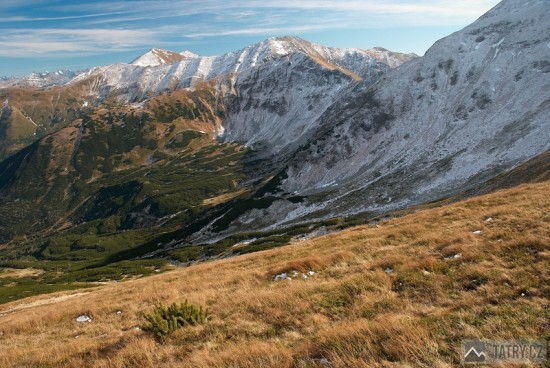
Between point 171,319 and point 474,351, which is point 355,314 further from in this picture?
point 171,319

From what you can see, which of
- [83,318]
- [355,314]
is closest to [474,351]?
[355,314]

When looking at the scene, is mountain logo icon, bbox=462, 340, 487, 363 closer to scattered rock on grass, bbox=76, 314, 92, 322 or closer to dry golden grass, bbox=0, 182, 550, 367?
dry golden grass, bbox=0, 182, 550, 367

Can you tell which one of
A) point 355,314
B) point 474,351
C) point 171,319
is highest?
point 474,351

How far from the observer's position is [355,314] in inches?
463

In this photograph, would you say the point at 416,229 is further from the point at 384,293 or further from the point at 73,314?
the point at 73,314

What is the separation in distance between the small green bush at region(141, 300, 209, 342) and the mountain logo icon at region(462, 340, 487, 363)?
8.96 m

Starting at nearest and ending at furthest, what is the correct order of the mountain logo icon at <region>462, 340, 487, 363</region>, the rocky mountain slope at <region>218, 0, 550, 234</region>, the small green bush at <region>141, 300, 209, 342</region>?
the mountain logo icon at <region>462, 340, 487, 363</region>, the small green bush at <region>141, 300, 209, 342</region>, the rocky mountain slope at <region>218, 0, 550, 234</region>

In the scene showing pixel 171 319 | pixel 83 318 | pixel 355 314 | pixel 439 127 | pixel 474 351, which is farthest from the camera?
pixel 439 127

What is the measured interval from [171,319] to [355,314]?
662 cm

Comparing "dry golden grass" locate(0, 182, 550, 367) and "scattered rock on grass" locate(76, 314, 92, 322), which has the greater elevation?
"dry golden grass" locate(0, 182, 550, 367)

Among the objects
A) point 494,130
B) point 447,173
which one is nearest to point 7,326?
point 447,173

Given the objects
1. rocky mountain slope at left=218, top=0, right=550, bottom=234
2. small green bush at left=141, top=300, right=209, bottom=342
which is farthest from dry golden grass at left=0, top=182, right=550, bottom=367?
rocky mountain slope at left=218, top=0, right=550, bottom=234

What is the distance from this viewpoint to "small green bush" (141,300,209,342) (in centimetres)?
1317

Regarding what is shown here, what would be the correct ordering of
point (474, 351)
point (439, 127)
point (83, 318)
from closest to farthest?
point (474, 351) < point (83, 318) < point (439, 127)
